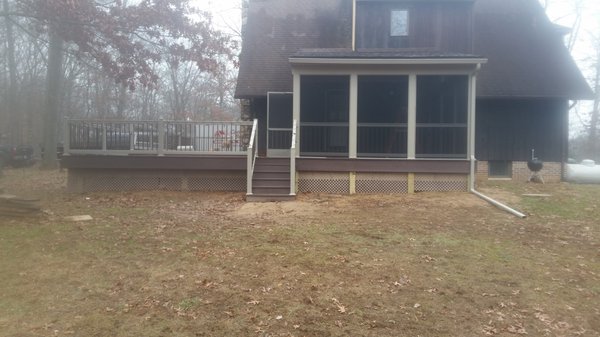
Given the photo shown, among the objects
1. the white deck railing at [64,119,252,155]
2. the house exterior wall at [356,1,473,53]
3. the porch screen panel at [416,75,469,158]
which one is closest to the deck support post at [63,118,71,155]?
the white deck railing at [64,119,252,155]

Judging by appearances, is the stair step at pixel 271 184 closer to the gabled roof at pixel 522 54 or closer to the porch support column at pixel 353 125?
the porch support column at pixel 353 125

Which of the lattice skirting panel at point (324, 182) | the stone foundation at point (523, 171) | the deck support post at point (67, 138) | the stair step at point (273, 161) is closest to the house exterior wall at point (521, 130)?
the stone foundation at point (523, 171)

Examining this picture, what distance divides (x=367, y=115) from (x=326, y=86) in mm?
1723

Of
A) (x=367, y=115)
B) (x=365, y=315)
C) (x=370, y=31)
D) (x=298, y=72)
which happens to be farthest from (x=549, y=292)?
(x=370, y=31)

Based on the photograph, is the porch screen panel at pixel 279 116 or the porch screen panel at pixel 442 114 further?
the porch screen panel at pixel 279 116

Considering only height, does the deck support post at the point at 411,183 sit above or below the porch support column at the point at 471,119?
below

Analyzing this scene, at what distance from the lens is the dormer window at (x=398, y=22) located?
15.6 meters

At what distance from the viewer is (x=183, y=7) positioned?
42.6 ft

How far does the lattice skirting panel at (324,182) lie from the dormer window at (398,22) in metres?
6.10

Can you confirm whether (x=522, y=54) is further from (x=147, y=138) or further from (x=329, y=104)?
(x=147, y=138)

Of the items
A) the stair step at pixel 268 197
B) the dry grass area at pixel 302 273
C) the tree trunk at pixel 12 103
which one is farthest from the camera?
the tree trunk at pixel 12 103

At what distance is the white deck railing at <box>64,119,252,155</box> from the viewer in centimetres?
1300

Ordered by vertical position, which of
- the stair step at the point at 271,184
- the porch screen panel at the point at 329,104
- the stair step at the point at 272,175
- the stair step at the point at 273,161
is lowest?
the stair step at the point at 271,184

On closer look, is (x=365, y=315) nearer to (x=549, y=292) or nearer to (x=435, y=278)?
(x=435, y=278)
